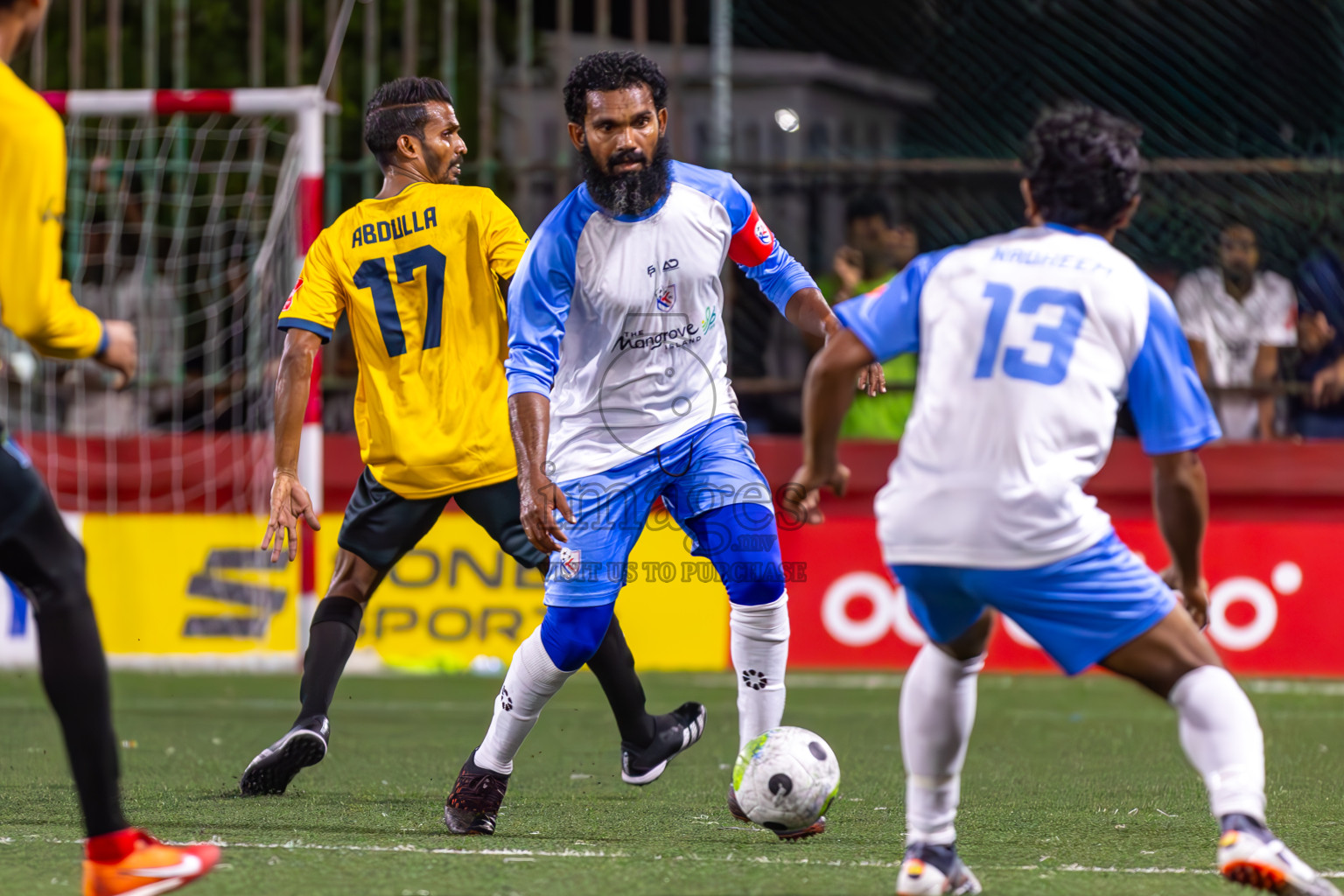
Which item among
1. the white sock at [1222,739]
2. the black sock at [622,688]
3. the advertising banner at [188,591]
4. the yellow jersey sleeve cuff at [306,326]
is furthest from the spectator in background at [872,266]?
the white sock at [1222,739]

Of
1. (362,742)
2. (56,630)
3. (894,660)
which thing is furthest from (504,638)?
(56,630)

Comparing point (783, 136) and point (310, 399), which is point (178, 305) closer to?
point (310, 399)

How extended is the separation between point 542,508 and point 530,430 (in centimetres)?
21

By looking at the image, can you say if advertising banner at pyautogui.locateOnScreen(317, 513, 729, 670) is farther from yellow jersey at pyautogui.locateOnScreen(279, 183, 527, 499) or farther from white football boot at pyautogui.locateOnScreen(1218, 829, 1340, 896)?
white football boot at pyautogui.locateOnScreen(1218, 829, 1340, 896)

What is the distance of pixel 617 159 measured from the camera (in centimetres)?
488

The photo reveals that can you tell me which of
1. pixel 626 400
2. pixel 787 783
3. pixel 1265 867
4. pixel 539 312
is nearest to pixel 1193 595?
pixel 1265 867

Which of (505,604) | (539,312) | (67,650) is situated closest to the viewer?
(67,650)

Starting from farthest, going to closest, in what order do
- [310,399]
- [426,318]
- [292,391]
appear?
[310,399]
[426,318]
[292,391]

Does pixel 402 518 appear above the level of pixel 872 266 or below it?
below

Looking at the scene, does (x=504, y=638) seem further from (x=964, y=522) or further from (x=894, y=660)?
(x=964, y=522)

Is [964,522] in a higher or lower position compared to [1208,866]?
higher

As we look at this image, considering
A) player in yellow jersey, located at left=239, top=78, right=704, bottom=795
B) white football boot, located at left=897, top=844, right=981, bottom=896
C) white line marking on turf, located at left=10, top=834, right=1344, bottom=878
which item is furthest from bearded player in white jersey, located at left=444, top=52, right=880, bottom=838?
white football boot, located at left=897, top=844, right=981, bottom=896

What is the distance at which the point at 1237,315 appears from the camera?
10.4 m

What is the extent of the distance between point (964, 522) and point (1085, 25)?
805cm
